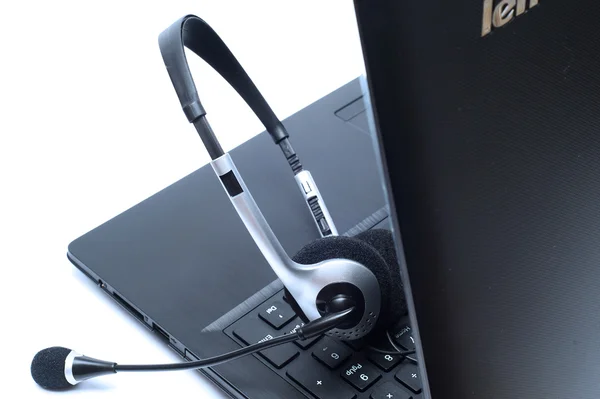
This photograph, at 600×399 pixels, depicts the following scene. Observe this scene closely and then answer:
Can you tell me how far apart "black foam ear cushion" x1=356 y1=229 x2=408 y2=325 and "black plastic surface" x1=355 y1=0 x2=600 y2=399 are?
156 millimetres

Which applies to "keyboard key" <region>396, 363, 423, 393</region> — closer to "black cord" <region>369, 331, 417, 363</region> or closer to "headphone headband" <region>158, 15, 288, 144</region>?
"black cord" <region>369, 331, 417, 363</region>

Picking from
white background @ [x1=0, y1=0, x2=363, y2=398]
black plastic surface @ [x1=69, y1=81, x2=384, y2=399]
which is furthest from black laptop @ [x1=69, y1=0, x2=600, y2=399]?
white background @ [x1=0, y1=0, x2=363, y2=398]

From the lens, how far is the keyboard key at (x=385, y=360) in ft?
1.76

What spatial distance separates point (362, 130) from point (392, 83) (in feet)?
1.61

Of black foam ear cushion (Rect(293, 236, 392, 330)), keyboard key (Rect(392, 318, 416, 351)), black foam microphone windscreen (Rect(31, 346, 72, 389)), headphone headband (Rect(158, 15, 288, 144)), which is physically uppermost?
headphone headband (Rect(158, 15, 288, 144))

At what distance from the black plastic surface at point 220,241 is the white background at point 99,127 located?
0.03m

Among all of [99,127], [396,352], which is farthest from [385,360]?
[99,127]

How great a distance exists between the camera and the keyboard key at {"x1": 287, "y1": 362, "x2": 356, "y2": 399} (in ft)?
1.72

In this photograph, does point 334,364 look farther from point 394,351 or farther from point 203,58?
point 203,58

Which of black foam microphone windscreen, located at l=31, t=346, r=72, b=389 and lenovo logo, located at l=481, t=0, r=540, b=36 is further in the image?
black foam microphone windscreen, located at l=31, t=346, r=72, b=389

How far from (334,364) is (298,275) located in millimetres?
65

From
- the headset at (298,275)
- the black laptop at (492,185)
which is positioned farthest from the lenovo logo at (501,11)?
the headset at (298,275)

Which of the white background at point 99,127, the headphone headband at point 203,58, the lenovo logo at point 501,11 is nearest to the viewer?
the lenovo logo at point 501,11

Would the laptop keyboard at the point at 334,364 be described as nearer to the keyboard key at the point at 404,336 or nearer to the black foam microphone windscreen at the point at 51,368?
the keyboard key at the point at 404,336
